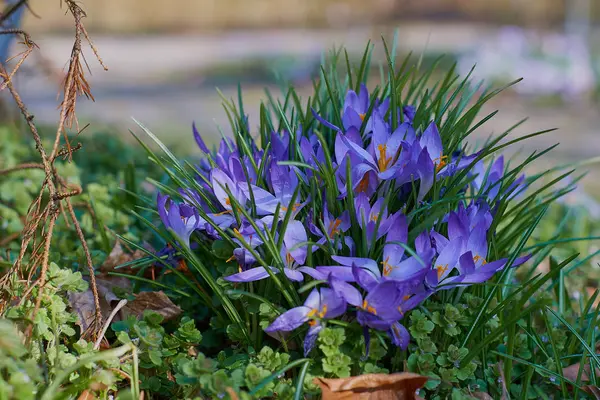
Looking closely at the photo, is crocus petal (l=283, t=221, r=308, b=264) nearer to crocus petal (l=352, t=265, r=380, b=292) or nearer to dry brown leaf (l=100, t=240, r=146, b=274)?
crocus petal (l=352, t=265, r=380, b=292)

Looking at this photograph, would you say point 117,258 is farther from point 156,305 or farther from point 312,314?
point 312,314

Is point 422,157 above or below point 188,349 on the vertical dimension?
above

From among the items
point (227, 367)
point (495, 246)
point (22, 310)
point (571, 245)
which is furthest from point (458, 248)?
point (571, 245)

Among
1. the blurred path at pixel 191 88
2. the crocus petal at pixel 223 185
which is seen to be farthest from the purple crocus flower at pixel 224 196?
the blurred path at pixel 191 88

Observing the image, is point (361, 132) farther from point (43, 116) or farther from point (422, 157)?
point (43, 116)

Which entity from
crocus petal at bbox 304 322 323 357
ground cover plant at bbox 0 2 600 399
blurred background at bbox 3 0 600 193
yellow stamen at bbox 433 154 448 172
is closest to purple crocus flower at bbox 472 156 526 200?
ground cover plant at bbox 0 2 600 399

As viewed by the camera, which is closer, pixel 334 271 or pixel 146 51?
pixel 334 271

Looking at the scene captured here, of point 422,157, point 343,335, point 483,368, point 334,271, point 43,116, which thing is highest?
point 422,157


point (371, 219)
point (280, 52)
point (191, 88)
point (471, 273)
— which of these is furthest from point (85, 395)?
point (280, 52)
